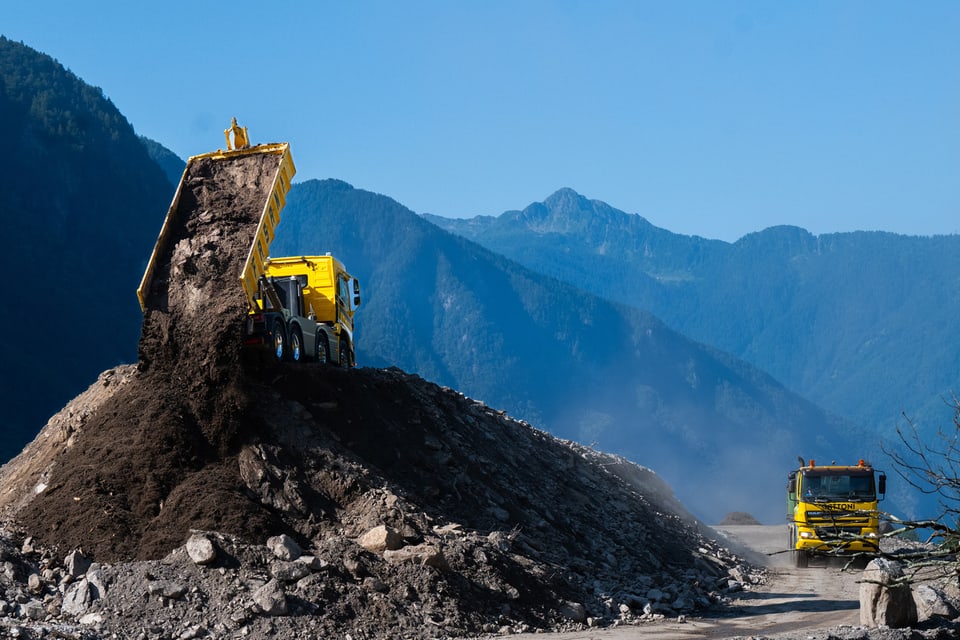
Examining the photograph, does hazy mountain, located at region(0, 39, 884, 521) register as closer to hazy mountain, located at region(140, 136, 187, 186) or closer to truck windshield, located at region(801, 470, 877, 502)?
hazy mountain, located at region(140, 136, 187, 186)

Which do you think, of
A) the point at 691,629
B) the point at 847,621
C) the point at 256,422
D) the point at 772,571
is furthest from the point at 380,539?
the point at 772,571

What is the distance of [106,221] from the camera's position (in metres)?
79.9

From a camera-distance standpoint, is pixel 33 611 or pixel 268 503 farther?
pixel 268 503

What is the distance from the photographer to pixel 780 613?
18766 mm

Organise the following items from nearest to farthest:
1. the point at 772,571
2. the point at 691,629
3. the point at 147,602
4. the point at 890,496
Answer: the point at 147,602
the point at 691,629
the point at 772,571
the point at 890,496

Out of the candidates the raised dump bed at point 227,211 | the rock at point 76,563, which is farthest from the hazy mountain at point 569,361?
the rock at point 76,563

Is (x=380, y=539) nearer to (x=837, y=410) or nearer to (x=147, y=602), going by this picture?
(x=147, y=602)

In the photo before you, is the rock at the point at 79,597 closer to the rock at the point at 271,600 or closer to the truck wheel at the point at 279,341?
the rock at the point at 271,600

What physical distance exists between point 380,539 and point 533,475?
790 cm

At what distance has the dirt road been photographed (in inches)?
640

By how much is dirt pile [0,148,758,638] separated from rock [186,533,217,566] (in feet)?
0.37

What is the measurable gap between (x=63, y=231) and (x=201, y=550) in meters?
66.4

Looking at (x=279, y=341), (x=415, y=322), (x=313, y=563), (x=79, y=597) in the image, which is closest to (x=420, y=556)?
(x=313, y=563)

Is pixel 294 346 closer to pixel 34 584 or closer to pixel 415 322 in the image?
pixel 34 584
